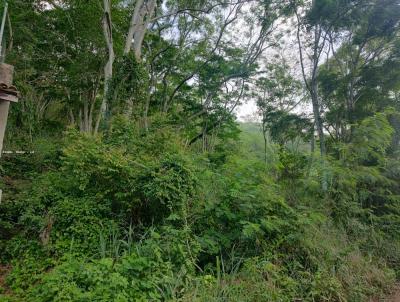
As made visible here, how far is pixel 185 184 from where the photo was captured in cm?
433

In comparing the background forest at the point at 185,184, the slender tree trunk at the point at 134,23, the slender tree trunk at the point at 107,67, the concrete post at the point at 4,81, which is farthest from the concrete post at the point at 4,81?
the slender tree trunk at the point at 134,23

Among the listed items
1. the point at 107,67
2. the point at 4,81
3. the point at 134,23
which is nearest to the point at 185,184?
the point at 4,81

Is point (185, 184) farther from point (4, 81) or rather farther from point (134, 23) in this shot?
point (134, 23)

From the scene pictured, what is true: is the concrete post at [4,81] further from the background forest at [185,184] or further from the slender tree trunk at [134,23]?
the slender tree trunk at [134,23]

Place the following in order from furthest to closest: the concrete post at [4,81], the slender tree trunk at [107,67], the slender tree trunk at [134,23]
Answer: the slender tree trunk at [134,23]
the slender tree trunk at [107,67]
the concrete post at [4,81]

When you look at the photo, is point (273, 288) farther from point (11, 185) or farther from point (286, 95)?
point (286, 95)

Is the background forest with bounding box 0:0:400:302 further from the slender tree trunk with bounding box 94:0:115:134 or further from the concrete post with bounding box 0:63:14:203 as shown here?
the concrete post with bounding box 0:63:14:203

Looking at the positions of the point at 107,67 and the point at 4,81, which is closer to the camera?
the point at 4,81

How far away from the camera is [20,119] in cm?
686

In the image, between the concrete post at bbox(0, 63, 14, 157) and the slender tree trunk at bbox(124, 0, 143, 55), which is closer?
the concrete post at bbox(0, 63, 14, 157)

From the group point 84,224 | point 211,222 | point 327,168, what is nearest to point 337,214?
point 327,168

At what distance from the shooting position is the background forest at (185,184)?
362cm

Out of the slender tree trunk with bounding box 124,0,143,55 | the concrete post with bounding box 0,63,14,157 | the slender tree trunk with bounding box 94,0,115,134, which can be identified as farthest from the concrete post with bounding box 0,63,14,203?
the slender tree trunk with bounding box 124,0,143,55

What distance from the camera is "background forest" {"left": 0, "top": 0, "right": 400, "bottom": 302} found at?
142 inches
